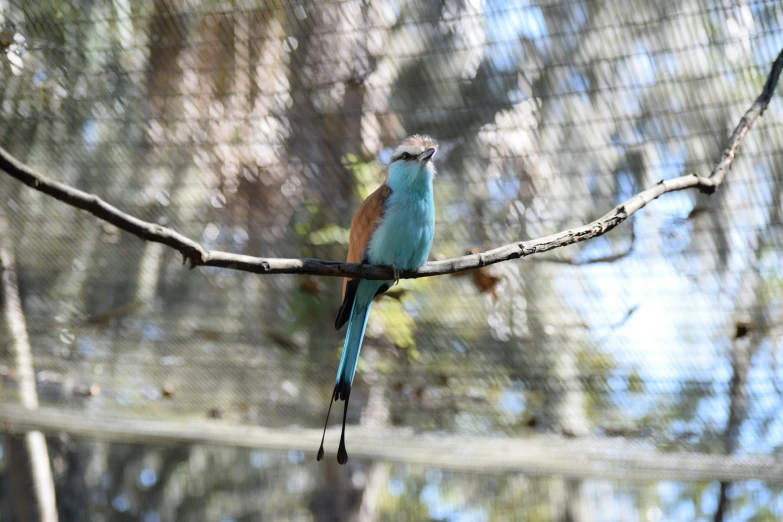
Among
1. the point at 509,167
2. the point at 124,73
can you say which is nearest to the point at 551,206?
the point at 509,167

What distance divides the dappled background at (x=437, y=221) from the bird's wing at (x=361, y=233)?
47cm

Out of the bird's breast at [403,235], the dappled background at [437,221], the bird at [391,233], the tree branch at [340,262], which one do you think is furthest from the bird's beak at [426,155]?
the tree branch at [340,262]

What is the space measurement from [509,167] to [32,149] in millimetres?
1836

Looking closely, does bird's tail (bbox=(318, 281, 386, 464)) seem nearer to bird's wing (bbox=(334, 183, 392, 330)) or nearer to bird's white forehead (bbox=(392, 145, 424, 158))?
bird's wing (bbox=(334, 183, 392, 330))

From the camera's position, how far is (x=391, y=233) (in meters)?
2.12

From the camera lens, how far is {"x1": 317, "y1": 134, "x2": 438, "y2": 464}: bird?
2096mm

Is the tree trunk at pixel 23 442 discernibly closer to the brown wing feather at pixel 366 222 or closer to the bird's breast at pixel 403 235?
the brown wing feather at pixel 366 222

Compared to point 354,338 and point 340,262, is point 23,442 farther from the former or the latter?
point 340,262

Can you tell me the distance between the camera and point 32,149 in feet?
9.00

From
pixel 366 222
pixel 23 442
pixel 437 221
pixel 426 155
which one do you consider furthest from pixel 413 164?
pixel 23 442

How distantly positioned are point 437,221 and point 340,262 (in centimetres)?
146

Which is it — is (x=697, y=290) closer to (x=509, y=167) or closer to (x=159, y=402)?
(x=509, y=167)

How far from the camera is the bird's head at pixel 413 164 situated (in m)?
2.29

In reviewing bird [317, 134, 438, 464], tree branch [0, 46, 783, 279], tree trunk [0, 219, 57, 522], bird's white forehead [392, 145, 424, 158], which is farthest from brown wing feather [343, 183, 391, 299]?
tree trunk [0, 219, 57, 522]
